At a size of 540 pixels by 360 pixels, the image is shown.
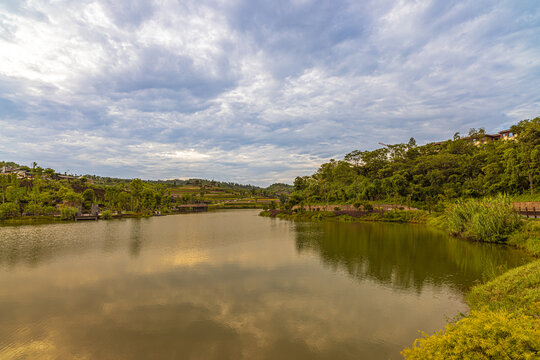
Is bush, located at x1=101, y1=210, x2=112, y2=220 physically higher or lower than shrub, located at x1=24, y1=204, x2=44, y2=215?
lower

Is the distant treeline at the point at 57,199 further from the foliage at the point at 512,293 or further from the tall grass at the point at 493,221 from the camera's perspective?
the tall grass at the point at 493,221

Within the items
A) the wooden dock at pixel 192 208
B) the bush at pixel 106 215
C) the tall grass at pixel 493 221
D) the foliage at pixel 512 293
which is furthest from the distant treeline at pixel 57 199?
the tall grass at pixel 493 221

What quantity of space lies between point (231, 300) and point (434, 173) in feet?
192

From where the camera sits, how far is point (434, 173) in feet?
186

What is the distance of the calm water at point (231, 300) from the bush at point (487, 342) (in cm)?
365

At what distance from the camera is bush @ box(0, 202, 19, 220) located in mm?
55656

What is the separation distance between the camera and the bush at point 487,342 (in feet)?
16.0

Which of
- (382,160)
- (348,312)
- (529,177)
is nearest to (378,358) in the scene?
(348,312)

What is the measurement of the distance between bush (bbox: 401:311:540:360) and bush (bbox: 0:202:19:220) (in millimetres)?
78767

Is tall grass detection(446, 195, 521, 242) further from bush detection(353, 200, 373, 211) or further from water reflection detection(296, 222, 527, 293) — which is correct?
bush detection(353, 200, 373, 211)

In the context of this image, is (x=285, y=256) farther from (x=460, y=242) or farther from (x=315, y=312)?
(x=460, y=242)

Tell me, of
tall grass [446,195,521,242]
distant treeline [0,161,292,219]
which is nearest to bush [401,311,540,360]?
tall grass [446,195,521,242]

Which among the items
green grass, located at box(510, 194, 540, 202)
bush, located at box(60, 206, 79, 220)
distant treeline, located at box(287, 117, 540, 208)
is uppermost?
distant treeline, located at box(287, 117, 540, 208)

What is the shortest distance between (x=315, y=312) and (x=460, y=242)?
23.4 metres
